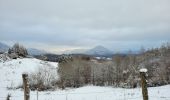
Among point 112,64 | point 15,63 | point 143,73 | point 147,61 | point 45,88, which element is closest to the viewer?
point 143,73

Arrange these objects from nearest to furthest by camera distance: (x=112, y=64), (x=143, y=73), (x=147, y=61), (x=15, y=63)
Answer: (x=143, y=73) → (x=147, y=61) → (x=112, y=64) → (x=15, y=63)

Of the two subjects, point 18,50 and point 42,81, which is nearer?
point 42,81

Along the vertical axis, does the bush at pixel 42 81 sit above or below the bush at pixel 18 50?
below

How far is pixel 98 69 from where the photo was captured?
128 ft

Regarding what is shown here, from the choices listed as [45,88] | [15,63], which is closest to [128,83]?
[45,88]

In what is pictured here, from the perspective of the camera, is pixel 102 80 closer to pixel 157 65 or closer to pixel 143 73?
pixel 157 65

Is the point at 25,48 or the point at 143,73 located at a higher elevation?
the point at 25,48

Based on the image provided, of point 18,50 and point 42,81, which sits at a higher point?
point 18,50

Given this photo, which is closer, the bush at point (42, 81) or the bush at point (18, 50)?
the bush at point (42, 81)

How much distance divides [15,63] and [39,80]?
14.0m

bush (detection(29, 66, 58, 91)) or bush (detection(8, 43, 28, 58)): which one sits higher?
bush (detection(8, 43, 28, 58))

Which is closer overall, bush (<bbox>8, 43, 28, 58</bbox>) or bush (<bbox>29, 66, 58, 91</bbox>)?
bush (<bbox>29, 66, 58, 91</bbox>)

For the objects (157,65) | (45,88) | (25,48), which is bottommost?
(45,88)

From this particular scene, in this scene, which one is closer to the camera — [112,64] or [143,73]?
[143,73]
